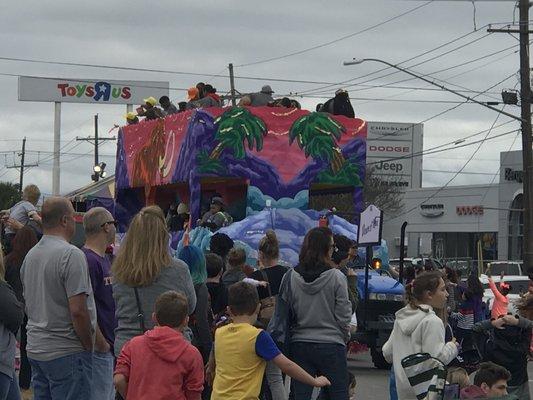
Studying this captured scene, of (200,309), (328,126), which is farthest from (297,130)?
(200,309)

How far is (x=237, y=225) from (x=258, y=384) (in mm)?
12533

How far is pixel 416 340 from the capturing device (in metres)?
8.16

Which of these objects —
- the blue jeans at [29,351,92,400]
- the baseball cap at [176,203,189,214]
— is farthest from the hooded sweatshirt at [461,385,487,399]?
the baseball cap at [176,203,189,214]

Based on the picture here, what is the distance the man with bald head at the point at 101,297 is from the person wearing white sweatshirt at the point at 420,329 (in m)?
1.91

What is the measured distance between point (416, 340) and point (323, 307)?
102 cm

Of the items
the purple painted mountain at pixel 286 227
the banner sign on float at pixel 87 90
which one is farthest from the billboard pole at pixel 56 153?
the purple painted mountain at pixel 286 227

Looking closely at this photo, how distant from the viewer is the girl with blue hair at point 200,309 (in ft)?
29.6

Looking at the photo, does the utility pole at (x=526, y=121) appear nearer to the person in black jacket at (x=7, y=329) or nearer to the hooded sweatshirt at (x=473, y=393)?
the hooded sweatshirt at (x=473, y=393)

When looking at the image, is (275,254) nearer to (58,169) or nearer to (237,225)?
(237,225)

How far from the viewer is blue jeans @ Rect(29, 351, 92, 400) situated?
747 centimetres

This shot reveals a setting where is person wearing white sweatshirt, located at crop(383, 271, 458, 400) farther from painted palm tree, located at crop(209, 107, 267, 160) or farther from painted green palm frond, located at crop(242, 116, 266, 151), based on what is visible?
painted green palm frond, located at crop(242, 116, 266, 151)

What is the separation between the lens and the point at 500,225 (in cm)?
6059

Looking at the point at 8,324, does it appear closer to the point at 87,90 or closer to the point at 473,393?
the point at 473,393

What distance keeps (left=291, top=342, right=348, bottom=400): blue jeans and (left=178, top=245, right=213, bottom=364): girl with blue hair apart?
64cm
